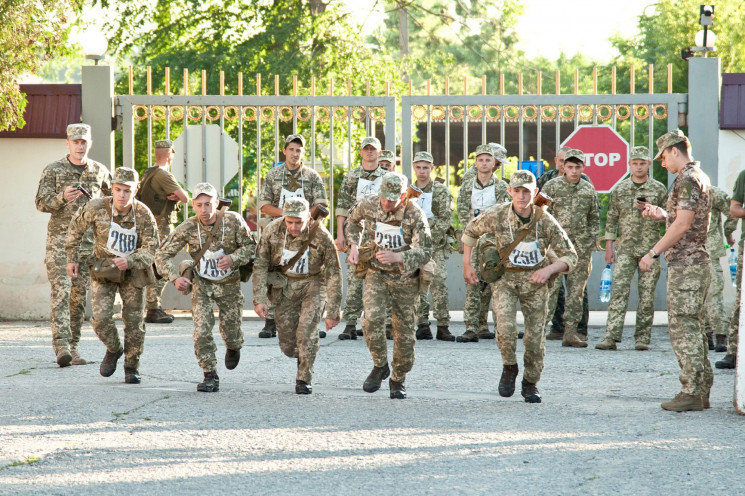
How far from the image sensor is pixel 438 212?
1142 cm

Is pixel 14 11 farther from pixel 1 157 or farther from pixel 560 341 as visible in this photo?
pixel 560 341

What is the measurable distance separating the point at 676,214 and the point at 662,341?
4.46 metres

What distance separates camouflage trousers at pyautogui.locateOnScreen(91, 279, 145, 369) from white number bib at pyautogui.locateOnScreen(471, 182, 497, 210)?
13.0 ft

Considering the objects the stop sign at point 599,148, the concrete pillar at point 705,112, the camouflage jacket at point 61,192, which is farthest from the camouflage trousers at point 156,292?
the concrete pillar at point 705,112

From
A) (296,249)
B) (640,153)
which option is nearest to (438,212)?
(640,153)

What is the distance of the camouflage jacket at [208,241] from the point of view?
8383mm

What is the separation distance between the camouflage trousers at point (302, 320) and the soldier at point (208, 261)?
400 millimetres

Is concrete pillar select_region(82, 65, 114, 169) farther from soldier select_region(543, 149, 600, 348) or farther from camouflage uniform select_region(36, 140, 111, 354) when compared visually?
soldier select_region(543, 149, 600, 348)

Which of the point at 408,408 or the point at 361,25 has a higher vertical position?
the point at 361,25

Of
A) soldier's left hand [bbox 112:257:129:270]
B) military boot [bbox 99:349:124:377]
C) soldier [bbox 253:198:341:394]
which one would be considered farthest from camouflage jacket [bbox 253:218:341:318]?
military boot [bbox 99:349:124:377]

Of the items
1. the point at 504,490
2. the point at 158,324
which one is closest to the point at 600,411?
the point at 504,490

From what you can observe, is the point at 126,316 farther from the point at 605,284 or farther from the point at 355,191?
the point at 605,284

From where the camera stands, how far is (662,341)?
1165 centimetres

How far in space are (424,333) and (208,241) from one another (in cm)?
389
